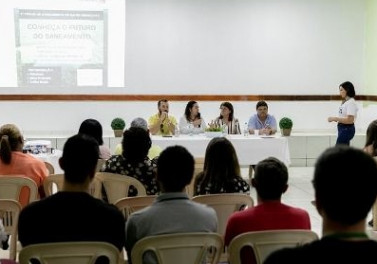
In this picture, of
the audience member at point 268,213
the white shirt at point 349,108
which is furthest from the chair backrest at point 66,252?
the white shirt at point 349,108

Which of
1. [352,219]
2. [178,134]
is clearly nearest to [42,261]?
[352,219]

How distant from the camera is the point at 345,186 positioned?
1.31 metres

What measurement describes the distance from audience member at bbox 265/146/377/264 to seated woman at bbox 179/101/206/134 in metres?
5.88

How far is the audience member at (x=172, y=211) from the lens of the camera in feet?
8.13

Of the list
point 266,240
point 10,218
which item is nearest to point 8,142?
point 10,218

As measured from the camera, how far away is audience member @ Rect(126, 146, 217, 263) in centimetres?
248

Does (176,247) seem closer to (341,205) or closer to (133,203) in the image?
(133,203)

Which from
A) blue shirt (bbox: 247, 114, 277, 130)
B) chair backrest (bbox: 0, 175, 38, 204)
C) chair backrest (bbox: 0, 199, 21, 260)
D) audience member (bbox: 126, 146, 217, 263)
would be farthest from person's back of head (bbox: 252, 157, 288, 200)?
blue shirt (bbox: 247, 114, 277, 130)

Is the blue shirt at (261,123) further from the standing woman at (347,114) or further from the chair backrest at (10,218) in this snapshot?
the chair backrest at (10,218)

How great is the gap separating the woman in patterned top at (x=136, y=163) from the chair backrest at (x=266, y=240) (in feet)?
4.93

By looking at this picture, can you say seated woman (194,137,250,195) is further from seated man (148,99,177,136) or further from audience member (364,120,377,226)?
seated man (148,99,177,136)

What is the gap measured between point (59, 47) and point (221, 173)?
5.66 metres

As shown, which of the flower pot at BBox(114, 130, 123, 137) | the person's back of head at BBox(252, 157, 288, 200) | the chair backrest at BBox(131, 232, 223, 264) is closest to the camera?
the chair backrest at BBox(131, 232, 223, 264)

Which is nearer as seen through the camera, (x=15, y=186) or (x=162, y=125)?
(x=15, y=186)
